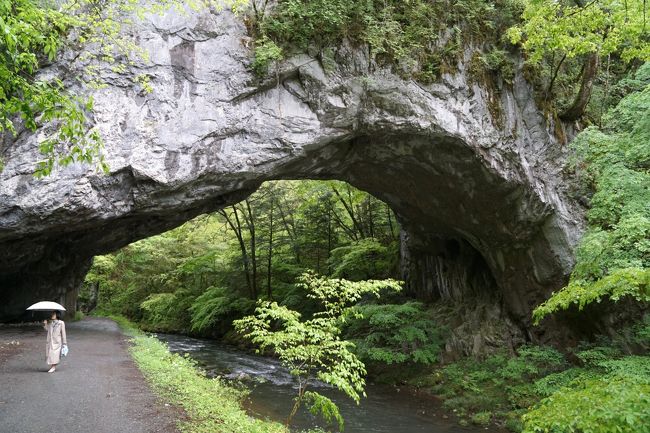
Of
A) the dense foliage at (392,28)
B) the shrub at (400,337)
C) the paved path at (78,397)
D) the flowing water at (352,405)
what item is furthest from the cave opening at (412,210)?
the flowing water at (352,405)

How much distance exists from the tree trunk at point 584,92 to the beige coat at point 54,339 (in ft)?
49.0

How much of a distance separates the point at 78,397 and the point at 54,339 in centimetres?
247

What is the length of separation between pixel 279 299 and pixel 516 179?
551 inches

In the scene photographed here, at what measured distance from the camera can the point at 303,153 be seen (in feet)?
37.6

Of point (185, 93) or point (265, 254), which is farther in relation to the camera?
point (265, 254)

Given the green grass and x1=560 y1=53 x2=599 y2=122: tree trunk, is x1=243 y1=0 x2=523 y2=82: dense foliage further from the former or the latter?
the green grass

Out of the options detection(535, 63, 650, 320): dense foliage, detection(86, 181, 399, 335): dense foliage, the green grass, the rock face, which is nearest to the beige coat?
the green grass

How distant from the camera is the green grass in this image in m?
6.69

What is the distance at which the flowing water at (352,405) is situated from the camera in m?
10.1

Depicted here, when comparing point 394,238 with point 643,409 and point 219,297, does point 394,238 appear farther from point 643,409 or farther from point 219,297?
point 643,409

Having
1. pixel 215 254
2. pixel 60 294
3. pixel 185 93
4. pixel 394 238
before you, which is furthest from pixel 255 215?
pixel 185 93

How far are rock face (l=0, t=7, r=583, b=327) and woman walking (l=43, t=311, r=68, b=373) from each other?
215 cm

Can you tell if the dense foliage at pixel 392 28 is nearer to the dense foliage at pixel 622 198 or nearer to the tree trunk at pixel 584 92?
the tree trunk at pixel 584 92

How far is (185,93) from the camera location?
10266mm
